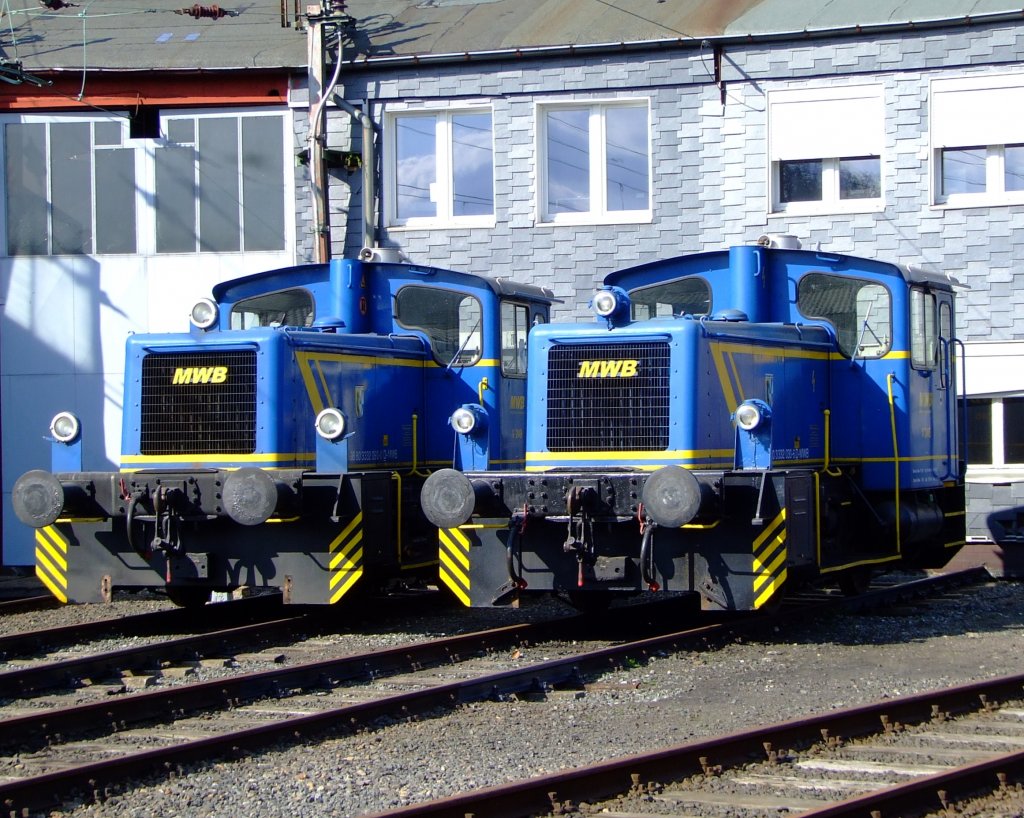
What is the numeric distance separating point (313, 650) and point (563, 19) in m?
10.4

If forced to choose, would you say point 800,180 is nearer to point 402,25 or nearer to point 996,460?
point 996,460

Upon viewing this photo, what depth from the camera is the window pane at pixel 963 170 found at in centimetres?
1627

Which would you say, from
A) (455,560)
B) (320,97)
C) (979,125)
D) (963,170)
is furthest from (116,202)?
(979,125)

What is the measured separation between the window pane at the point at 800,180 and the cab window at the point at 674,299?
5.83 m

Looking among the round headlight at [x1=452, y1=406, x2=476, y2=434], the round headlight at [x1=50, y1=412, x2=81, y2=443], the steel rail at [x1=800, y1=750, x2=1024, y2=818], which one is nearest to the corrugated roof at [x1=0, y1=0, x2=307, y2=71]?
the round headlight at [x1=50, y1=412, x2=81, y2=443]

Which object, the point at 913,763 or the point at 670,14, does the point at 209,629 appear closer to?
the point at 913,763

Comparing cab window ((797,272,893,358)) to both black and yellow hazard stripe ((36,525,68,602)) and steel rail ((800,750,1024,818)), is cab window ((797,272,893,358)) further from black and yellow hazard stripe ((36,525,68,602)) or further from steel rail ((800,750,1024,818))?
black and yellow hazard stripe ((36,525,68,602))

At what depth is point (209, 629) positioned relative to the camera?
37.5 feet

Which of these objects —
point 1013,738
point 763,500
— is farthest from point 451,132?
point 1013,738

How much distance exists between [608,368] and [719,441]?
0.96m

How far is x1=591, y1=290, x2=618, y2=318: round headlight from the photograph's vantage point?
1020 centimetres

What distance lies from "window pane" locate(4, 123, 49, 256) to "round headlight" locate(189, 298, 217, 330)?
8.38m

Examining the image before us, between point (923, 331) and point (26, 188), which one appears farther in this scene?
point (26, 188)

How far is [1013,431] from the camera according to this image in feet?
52.3
